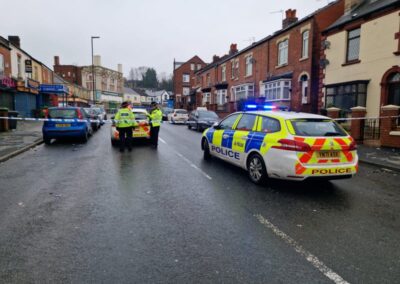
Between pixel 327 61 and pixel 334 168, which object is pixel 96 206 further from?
pixel 327 61

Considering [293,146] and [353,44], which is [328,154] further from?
[353,44]

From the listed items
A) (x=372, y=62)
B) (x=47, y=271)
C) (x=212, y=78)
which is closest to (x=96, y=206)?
(x=47, y=271)

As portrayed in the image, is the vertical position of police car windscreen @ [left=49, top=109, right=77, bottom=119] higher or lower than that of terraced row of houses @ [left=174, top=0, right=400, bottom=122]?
lower

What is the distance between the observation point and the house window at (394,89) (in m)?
14.9

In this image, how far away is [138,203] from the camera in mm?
5262

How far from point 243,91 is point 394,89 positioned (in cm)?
1740

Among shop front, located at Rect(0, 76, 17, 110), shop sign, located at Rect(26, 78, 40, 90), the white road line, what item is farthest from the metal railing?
shop sign, located at Rect(26, 78, 40, 90)

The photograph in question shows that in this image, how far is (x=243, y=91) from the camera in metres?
31.5

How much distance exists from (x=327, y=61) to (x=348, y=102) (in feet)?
11.0

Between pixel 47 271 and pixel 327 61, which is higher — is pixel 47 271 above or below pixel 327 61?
below

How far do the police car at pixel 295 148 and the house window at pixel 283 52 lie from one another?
64.3 ft

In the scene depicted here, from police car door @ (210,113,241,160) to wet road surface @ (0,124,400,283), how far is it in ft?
3.11

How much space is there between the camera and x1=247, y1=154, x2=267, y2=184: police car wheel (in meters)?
6.40

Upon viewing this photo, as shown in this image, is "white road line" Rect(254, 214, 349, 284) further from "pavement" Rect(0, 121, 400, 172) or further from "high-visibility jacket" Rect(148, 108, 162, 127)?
"high-visibility jacket" Rect(148, 108, 162, 127)
